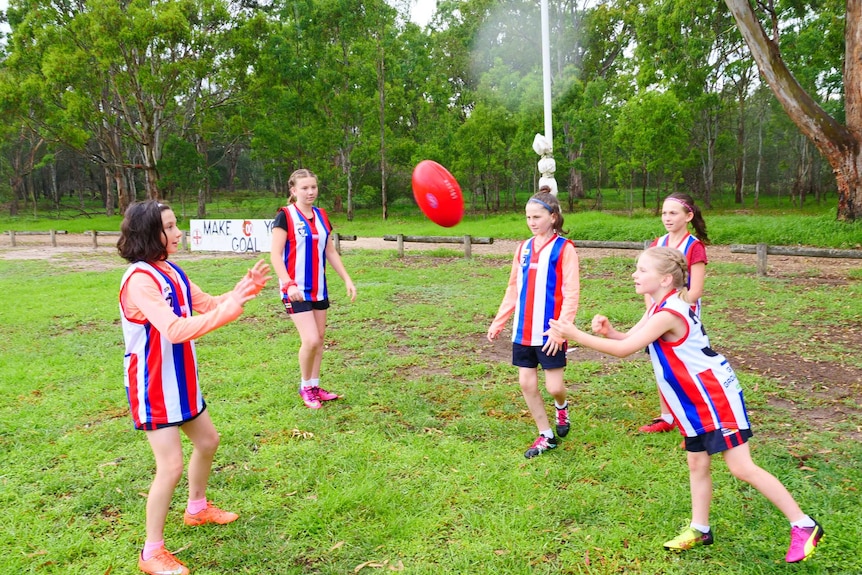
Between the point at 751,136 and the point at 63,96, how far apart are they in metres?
41.5

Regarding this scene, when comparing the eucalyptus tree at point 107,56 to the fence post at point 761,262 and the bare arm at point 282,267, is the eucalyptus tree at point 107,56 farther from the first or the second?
the bare arm at point 282,267

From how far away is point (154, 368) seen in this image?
2869 millimetres

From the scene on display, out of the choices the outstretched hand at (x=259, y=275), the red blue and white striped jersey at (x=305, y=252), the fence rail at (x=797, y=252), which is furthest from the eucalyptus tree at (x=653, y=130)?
the outstretched hand at (x=259, y=275)

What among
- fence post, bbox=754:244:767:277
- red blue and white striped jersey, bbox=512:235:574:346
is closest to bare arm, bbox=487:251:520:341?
red blue and white striped jersey, bbox=512:235:574:346

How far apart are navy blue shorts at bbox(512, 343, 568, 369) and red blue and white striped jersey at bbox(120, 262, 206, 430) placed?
2168 mm

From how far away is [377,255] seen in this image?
1712cm

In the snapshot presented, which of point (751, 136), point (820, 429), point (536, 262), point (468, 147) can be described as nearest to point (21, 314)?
point (536, 262)

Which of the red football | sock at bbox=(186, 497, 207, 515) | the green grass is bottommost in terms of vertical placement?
the green grass

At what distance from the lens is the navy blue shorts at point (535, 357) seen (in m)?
4.12

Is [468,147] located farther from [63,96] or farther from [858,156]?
[63,96]

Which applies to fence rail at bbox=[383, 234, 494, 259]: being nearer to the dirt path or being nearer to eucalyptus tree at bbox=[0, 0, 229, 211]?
the dirt path

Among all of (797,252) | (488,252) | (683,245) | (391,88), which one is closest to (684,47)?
(391,88)

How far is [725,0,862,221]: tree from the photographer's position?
13.4m

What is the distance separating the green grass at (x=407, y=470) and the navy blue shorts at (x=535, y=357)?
648 mm
